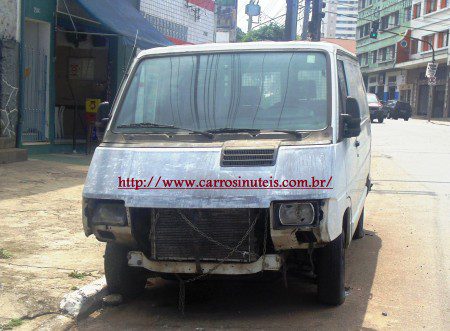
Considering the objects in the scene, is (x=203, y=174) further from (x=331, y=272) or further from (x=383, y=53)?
(x=383, y=53)

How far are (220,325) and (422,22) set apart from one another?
56.3 m

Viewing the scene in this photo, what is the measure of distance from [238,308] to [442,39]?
169 ft

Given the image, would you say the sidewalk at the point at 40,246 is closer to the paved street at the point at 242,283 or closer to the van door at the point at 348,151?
the paved street at the point at 242,283

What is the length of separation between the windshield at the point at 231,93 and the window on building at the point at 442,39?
4937cm

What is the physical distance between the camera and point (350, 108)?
16.6ft

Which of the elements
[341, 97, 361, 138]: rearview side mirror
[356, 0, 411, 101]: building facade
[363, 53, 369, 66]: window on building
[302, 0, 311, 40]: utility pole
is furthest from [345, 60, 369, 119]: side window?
[363, 53, 369, 66]: window on building

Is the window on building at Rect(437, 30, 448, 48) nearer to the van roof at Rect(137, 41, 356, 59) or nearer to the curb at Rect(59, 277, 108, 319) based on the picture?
the van roof at Rect(137, 41, 356, 59)

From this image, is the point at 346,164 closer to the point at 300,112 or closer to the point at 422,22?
the point at 300,112

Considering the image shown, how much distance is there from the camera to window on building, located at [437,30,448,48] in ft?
165

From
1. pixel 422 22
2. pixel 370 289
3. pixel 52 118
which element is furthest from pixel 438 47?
pixel 370 289

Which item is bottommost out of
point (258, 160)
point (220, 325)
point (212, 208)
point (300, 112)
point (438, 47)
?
point (220, 325)

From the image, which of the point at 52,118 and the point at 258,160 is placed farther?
the point at 52,118

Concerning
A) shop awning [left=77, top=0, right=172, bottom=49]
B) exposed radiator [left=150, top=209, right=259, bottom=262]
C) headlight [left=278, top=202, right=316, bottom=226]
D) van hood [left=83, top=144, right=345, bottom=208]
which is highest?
shop awning [left=77, top=0, right=172, bottom=49]

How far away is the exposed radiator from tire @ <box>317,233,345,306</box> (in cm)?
61
